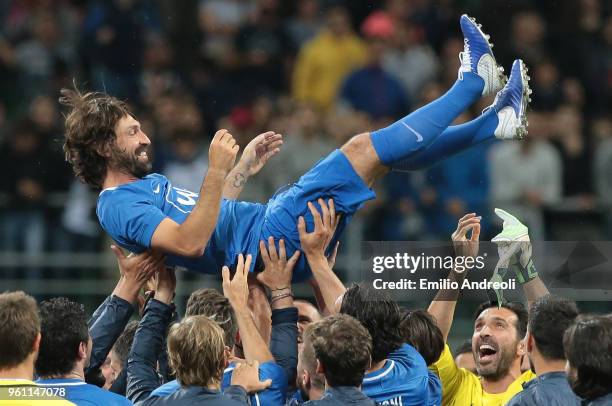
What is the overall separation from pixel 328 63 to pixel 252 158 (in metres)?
5.99

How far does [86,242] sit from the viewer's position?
35.7ft

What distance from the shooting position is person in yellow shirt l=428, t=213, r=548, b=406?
5.89m

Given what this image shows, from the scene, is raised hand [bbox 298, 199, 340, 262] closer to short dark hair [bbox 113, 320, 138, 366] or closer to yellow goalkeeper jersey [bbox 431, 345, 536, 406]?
yellow goalkeeper jersey [bbox 431, 345, 536, 406]

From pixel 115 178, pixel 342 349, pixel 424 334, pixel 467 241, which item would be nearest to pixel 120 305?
pixel 115 178

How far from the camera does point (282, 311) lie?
527 centimetres

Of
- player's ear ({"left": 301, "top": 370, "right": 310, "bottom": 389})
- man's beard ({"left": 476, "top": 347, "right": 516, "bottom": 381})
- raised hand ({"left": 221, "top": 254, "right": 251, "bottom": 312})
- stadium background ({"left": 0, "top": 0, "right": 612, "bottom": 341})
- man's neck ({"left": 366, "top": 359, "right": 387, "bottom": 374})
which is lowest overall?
player's ear ({"left": 301, "top": 370, "right": 310, "bottom": 389})

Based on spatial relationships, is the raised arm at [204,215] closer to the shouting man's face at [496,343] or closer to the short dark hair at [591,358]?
the shouting man's face at [496,343]

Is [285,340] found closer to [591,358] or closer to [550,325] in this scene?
[550,325]

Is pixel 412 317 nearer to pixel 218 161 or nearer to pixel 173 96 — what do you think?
pixel 218 161

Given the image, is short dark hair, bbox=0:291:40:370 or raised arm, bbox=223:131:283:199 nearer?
short dark hair, bbox=0:291:40:370

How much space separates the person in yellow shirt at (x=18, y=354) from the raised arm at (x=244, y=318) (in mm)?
858

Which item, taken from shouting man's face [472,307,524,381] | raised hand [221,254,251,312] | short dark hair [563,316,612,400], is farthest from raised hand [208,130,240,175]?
short dark hair [563,316,612,400]

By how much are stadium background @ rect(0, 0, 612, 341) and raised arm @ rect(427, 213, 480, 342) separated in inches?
132

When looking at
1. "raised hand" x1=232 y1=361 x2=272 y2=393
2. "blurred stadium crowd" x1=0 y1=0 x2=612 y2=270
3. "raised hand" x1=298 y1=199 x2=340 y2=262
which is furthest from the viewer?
"blurred stadium crowd" x1=0 y1=0 x2=612 y2=270
